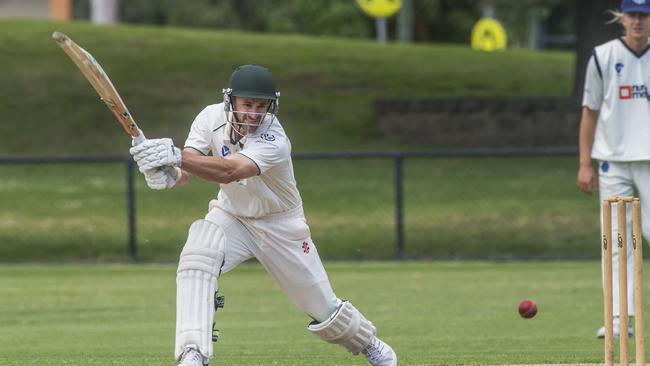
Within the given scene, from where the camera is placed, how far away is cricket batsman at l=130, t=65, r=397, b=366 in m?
6.30

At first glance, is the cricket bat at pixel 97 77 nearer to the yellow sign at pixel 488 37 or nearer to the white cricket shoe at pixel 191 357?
the white cricket shoe at pixel 191 357

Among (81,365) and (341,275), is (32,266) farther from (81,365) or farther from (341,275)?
(81,365)

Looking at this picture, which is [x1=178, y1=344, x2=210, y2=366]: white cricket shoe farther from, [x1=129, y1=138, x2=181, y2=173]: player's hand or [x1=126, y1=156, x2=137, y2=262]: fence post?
[x1=126, y1=156, x2=137, y2=262]: fence post

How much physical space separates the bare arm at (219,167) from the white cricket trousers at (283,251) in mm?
429

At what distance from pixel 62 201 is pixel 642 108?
1037 cm

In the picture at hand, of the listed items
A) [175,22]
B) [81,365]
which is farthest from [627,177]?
[175,22]

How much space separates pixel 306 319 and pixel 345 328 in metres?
3.73

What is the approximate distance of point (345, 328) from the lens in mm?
6812

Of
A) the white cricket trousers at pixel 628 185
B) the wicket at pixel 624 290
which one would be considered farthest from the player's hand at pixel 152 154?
the white cricket trousers at pixel 628 185

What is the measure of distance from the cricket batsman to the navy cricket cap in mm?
2714

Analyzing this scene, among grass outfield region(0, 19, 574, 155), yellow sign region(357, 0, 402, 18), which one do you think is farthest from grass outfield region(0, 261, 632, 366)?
yellow sign region(357, 0, 402, 18)

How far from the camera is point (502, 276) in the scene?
13.6m

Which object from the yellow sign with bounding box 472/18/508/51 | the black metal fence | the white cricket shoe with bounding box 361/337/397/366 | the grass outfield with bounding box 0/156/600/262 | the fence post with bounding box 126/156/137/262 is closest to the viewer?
the white cricket shoe with bounding box 361/337/397/366

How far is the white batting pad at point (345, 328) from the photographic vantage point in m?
6.79
